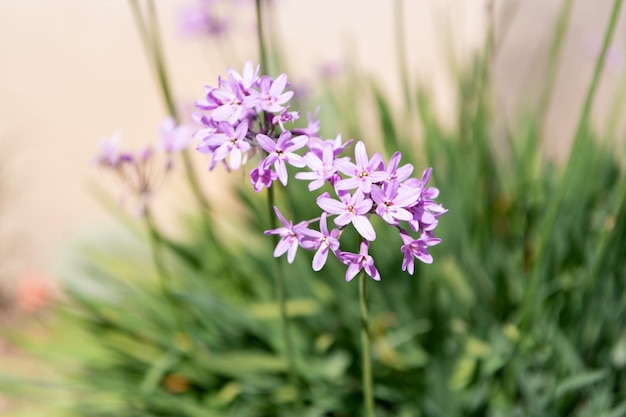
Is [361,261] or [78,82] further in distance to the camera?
Answer: [78,82]

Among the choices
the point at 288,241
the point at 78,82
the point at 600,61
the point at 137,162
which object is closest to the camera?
the point at 288,241

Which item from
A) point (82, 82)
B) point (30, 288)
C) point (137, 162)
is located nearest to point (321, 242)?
point (137, 162)

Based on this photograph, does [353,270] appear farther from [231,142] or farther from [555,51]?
[555,51]

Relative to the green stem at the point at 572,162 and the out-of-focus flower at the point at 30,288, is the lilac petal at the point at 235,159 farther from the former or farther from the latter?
the out-of-focus flower at the point at 30,288

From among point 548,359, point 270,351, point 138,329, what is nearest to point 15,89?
point 138,329

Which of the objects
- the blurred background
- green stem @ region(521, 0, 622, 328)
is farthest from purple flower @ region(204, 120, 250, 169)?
the blurred background

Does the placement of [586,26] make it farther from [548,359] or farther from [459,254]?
[548,359]
